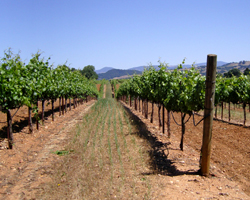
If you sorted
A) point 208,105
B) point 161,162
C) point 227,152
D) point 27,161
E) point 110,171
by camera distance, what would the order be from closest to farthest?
1. point 208,105
2. point 110,171
3. point 161,162
4. point 27,161
5. point 227,152

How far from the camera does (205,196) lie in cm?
481

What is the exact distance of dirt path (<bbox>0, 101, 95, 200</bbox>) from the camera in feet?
18.3

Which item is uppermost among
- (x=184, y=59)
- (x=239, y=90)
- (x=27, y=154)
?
(x=184, y=59)

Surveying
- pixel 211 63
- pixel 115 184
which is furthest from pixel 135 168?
pixel 211 63

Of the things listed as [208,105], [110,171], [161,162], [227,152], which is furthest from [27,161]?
[227,152]

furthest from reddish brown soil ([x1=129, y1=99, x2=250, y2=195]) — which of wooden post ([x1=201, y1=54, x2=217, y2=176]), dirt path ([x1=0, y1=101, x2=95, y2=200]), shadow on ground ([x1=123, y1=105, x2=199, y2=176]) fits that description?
dirt path ([x1=0, y1=101, x2=95, y2=200])

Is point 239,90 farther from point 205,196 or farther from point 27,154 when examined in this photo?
point 27,154

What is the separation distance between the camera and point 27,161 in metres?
7.73

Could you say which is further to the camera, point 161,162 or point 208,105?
point 161,162

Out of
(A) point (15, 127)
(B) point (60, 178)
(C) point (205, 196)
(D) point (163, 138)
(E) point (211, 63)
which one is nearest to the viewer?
(C) point (205, 196)

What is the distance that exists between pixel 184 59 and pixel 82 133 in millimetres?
6458

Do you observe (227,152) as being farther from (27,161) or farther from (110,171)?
(27,161)

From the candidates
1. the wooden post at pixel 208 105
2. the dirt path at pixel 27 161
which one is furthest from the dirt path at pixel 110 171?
the wooden post at pixel 208 105

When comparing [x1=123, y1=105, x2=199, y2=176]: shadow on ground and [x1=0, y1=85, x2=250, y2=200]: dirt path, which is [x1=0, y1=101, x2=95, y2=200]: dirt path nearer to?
[x1=0, y1=85, x2=250, y2=200]: dirt path
